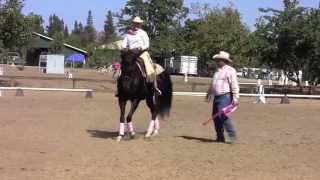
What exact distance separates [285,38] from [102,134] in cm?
2524

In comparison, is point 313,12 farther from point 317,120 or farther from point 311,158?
point 311,158

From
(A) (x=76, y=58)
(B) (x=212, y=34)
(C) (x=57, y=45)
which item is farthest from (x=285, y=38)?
(A) (x=76, y=58)

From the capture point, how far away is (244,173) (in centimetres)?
916

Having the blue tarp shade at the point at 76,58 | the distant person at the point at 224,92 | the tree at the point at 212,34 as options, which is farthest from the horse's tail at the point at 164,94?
the blue tarp shade at the point at 76,58

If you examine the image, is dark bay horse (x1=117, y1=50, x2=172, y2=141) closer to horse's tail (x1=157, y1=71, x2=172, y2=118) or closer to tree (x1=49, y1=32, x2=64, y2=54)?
horse's tail (x1=157, y1=71, x2=172, y2=118)

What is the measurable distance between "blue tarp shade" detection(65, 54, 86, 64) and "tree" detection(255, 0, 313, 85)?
55.5 m

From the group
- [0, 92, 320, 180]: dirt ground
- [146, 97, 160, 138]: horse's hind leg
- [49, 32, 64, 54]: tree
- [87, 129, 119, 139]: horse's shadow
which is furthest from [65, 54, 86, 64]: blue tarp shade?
[146, 97, 160, 138]: horse's hind leg

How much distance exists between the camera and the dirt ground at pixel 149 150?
355 inches

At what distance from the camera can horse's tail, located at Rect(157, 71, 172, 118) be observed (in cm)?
1385

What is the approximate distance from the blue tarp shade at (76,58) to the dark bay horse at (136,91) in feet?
256

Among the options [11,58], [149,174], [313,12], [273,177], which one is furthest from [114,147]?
[11,58]

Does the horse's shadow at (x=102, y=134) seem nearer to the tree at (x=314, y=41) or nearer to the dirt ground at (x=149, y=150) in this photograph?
the dirt ground at (x=149, y=150)

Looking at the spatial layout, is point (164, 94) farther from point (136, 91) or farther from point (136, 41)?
point (136, 41)

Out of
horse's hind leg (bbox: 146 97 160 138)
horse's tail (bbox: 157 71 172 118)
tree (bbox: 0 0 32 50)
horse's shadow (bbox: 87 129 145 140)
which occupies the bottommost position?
horse's shadow (bbox: 87 129 145 140)
